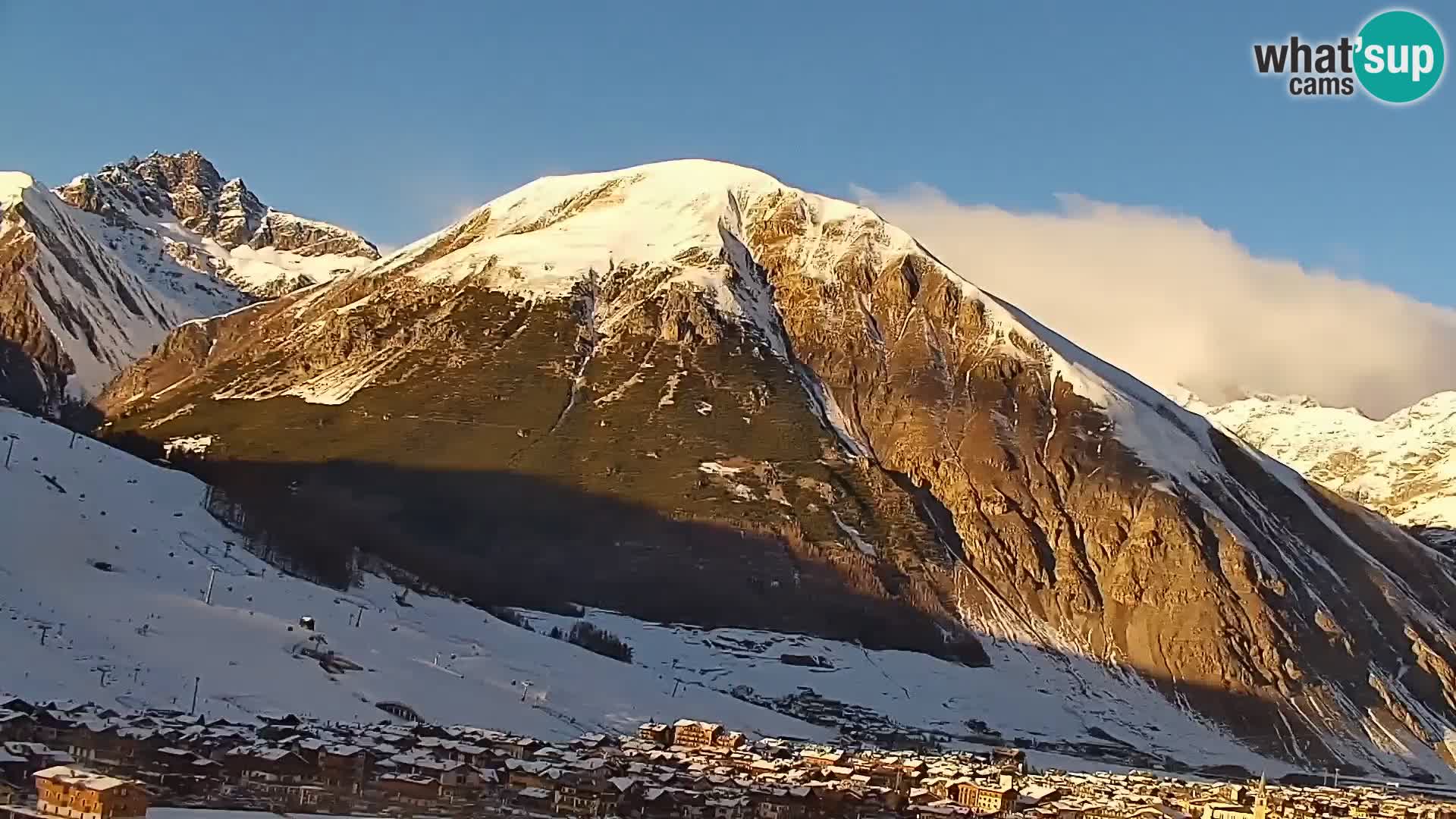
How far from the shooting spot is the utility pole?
93.3 metres

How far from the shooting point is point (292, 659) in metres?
85.9

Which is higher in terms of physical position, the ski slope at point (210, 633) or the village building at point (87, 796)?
the ski slope at point (210, 633)

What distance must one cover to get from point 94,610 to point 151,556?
17.4 m

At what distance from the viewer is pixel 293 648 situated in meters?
88.4

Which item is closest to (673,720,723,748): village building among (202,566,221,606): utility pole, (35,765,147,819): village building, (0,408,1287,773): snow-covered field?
(0,408,1287,773): snow-covered field

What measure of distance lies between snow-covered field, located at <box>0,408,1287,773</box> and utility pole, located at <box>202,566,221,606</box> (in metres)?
0.50

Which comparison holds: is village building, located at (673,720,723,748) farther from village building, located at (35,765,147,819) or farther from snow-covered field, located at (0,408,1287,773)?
village building, located at (35,765,147,819)

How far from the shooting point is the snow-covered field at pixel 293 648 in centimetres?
7675

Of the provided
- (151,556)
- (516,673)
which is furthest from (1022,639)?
(151,556)

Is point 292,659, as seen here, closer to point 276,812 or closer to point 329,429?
point 276,812

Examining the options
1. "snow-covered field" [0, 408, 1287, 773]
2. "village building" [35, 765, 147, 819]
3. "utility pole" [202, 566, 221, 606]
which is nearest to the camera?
"village building" [35, 765, 147, 819]

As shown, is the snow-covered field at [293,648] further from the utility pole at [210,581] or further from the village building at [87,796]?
the village building at [87,796]

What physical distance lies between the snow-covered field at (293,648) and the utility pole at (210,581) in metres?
0.50

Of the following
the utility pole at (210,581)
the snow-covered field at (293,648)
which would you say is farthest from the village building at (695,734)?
the utility pole at (210,581)
